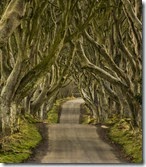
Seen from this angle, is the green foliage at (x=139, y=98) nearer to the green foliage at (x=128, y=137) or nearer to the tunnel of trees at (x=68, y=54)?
the tunnel of trees at (x=68, y=54)

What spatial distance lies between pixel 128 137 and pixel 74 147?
801 millimetres

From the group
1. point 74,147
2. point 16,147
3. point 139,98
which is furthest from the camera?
point 139,98

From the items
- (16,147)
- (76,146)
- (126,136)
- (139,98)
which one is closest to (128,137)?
(126,136)

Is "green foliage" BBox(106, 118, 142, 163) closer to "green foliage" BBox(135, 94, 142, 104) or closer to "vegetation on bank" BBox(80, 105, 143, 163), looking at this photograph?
"vegetation on bank" BBox(80, 105, 143, 163)

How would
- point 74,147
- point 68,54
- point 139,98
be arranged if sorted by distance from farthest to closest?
point 68,54
point 139,98
point 74,147

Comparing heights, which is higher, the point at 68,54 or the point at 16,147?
the point at 68,54

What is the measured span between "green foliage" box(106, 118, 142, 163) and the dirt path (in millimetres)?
187

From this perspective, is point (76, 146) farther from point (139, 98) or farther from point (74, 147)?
point (139, 98)

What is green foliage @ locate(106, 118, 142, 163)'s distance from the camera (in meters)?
6.43

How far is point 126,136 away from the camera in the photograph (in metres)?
6.70

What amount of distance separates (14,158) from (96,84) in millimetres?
4101

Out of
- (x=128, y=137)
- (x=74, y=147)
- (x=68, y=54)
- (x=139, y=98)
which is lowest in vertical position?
(x=74, y=147)

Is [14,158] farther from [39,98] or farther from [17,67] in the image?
[39,98]

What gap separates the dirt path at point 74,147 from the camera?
21.1 feet
